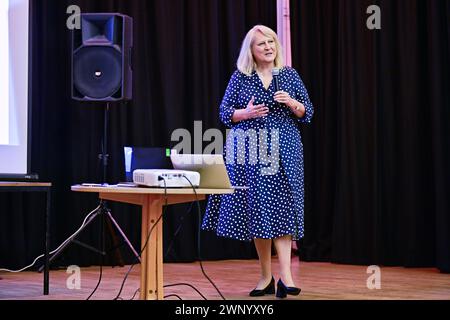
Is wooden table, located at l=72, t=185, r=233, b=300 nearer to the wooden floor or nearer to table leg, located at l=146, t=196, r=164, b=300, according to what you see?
table leg, located at l=146, t=196, r=164, b=300

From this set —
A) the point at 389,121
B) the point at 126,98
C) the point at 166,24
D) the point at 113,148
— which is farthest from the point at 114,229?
the point at 389,121

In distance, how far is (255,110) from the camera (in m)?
3.53

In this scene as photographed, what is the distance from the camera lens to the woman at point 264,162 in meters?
3.64

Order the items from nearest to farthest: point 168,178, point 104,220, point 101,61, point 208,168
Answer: point 168,178 < point 208,168 < point 101,61 < point 104,220

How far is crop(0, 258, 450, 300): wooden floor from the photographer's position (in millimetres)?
3760

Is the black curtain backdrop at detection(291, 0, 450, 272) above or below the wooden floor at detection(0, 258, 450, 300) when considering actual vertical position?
above

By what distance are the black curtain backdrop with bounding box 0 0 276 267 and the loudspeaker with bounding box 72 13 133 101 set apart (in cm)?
67

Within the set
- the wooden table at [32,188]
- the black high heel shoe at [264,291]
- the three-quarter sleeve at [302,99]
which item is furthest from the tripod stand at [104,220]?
the three-quarter sleeve at [302,99]

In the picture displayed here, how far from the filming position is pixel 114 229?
5.05m

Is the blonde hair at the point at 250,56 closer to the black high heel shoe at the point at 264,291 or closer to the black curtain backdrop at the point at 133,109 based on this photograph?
the black high heel shoe at the point at 264,291

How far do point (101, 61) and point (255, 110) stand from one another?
1.27 meters

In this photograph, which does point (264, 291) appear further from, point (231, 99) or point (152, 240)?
point (152, 240)

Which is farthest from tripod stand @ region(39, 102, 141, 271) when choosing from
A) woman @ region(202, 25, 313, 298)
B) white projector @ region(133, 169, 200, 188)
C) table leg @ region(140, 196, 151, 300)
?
white projector @ region(133, 169, 200, 188)

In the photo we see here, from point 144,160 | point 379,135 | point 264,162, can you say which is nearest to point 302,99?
point 264,162
